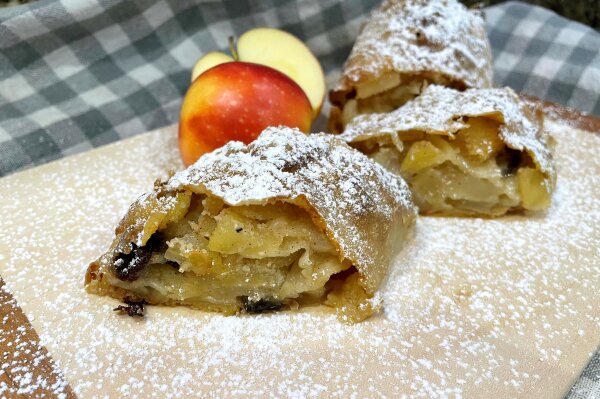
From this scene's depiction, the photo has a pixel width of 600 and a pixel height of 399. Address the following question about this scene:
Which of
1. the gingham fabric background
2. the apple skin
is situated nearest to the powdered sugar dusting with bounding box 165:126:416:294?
the apple skin

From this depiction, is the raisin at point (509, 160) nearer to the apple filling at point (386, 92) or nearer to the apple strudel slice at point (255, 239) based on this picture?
the apple filling at point (386, 92)

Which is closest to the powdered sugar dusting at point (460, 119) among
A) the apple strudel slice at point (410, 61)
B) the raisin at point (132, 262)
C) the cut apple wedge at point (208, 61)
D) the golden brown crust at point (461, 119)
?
the golden brown crust at point (461, 119)

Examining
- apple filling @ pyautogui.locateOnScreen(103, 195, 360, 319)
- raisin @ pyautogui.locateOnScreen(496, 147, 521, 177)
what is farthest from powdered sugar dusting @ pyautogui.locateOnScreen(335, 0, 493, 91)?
apple filling @ pyautogui.locateOnScreen(103, 195, 360, 319)

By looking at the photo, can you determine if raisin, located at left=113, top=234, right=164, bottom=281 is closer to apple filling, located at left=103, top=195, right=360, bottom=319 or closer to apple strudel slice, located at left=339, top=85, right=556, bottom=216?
apple filling, located at left=103, top=195, right=360, bottom=319

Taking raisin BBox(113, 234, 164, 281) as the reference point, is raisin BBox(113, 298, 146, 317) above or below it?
below

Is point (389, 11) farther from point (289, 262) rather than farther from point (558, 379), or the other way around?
point (558, 379)

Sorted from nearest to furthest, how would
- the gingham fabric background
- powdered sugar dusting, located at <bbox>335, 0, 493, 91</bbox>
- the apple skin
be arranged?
the apple skin < powdered sugar dusting, located at <bbox>335, 0, 493, 91</bbox> < the gingham fabric background

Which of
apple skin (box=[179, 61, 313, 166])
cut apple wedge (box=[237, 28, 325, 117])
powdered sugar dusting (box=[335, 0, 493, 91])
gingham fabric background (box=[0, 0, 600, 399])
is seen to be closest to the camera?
apple skin (box=[179, 61, 313, 166])

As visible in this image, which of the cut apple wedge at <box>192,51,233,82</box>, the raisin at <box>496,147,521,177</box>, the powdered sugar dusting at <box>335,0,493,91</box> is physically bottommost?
the raisin at <box>496,147,521,177</box>

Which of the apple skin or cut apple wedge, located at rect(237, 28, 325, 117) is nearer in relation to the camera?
the apple skin
